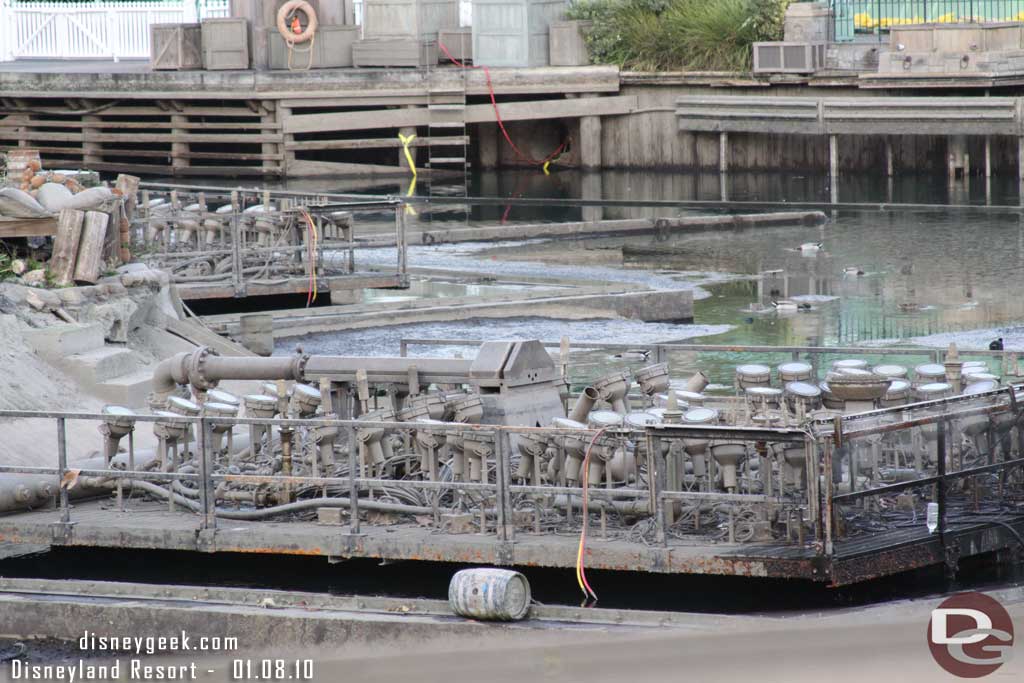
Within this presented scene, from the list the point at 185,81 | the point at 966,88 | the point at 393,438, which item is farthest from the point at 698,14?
the point at 393,438

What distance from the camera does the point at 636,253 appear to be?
26.5 m

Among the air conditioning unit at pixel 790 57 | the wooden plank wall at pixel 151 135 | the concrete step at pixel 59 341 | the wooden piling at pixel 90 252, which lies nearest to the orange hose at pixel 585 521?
the concrete step at pixel 59 341

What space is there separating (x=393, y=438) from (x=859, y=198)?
73.7 feet

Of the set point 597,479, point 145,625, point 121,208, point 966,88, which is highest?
point 966,88

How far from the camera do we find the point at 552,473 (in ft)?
34.5

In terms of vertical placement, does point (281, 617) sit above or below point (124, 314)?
below

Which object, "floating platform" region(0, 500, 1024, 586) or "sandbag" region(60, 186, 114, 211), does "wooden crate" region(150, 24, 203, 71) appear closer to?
"sandbag" region(60, 186, 114, 211)

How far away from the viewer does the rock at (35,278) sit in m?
15.6

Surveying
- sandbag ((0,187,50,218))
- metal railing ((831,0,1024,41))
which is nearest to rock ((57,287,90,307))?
sandbag ((0,187,50,218))

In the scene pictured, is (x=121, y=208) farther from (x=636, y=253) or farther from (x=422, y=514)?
(x=636, y=253)

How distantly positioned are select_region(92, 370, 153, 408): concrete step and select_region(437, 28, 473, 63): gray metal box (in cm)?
2426

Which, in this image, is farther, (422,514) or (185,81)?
(185,81)

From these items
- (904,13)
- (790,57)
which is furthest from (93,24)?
(904,13)

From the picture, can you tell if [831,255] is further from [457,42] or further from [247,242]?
[457,42]
